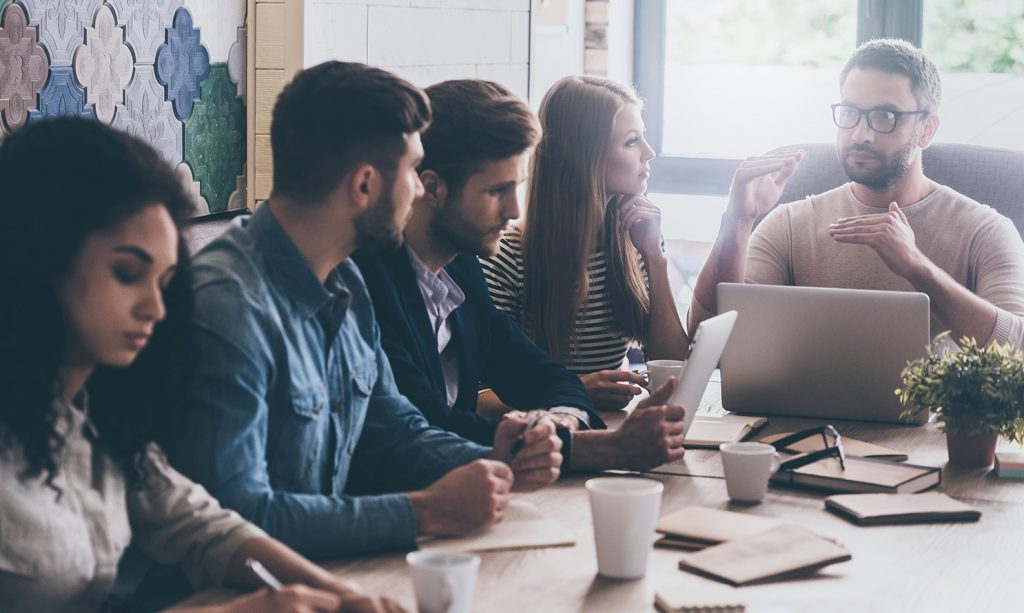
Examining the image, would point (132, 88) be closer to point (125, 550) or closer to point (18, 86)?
point (18, 86)

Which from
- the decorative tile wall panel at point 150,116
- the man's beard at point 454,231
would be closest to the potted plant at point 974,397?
the man's beard at point 454,231

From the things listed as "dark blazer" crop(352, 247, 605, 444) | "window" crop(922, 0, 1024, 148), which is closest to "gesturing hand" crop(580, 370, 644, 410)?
"dark blazer" crop(352, 247, 605, 444)

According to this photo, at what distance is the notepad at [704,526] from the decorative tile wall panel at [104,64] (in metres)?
1.16

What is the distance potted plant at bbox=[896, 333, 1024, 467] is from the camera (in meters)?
1.75

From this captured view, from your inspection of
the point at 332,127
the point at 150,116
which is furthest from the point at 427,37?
the point at 332,127

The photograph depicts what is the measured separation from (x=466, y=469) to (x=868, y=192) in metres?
1.70

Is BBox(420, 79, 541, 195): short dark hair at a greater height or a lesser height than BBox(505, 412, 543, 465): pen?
greater

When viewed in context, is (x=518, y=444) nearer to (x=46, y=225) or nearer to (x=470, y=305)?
(x=470, y=305)

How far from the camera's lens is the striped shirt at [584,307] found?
246 cm

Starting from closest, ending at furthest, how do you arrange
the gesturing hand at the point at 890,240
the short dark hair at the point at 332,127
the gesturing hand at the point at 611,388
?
the short dark hair at the point at 332,127 → the gesturing hand at the point at 611,388 → the gesturing hand at the point at 890,240

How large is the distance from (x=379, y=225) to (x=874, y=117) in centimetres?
160

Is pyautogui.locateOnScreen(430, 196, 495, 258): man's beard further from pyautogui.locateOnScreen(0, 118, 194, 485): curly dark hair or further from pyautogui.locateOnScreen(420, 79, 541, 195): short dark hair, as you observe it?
pyautogui.locateOnScreen(0, 118, 194, 485): curly dark hair

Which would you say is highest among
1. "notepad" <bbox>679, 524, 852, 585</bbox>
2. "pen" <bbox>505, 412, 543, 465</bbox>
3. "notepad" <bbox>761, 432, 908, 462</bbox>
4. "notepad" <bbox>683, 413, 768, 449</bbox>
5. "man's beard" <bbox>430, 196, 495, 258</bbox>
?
"man's beard" <bbox>430, 196, 495, 258</bbox>

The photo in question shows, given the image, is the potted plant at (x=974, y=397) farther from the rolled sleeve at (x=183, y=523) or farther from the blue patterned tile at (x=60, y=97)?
the blue patterned tile at (x=60, y=97)
